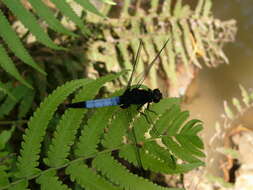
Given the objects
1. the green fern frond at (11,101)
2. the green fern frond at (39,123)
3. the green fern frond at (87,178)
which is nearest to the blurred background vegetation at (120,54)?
the green fern frond at (11,101)

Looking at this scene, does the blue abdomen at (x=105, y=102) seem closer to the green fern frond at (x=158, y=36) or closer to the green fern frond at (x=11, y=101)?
the green fern frond at (x=11, y=101)

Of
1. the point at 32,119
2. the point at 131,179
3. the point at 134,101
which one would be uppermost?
the point at 134,101

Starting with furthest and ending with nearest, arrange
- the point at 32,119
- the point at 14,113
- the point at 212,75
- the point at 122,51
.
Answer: the point at 212,75 < the point at 122,51 < the point at 14,113 < the point at 32,119

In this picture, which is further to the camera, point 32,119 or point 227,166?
point 227,166

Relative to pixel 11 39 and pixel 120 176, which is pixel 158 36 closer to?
pixel 11 39

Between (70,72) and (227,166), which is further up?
(70,72)

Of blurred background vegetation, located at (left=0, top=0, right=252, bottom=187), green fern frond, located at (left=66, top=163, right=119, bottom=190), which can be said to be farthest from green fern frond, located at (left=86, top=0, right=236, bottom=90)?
green fern frond, located at (left=66, top=163, right=119, bottom=190)

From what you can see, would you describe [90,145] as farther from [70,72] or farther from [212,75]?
[212,75]

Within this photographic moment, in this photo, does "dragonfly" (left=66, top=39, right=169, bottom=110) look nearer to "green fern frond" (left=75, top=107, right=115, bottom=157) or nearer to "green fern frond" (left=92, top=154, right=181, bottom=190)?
"green fern frond" (left=75, top=107, right=115, bottom=157)

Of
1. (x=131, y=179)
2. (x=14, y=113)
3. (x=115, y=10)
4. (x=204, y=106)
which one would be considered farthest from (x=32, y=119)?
(x=204, y=106)
